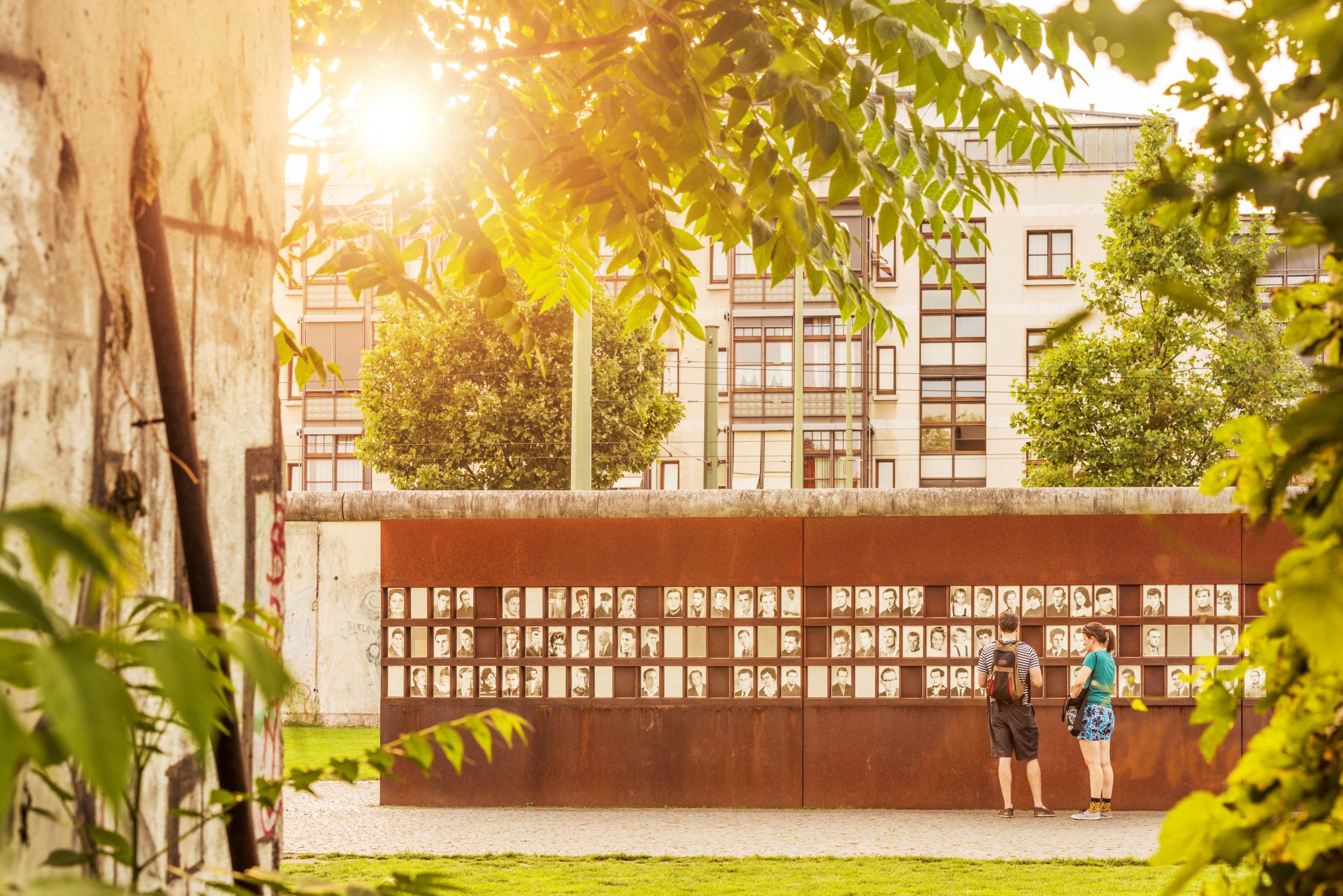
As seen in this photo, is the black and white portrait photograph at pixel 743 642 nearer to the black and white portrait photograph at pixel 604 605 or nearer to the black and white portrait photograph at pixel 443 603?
the black and white portrait photograph at pixel 604 605

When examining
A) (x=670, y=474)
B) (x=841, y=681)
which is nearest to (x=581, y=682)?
(x=841, y=681)

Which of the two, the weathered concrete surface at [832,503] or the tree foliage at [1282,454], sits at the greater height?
the tree foliage at [1282,454]

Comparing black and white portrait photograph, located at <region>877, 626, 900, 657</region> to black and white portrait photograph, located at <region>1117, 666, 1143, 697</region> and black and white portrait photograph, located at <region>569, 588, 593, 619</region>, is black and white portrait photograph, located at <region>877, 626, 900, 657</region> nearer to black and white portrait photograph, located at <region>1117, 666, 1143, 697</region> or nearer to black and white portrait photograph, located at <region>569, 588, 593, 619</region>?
black and white portrait photograph, located at <region>1117, 666, 1143, 697</region>

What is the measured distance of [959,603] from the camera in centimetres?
948

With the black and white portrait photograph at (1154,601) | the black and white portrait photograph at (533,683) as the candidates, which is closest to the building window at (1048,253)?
the black and white portrait photograph at (1154,601)

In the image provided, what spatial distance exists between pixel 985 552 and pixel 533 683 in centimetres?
378

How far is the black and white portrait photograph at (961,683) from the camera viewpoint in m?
9.48

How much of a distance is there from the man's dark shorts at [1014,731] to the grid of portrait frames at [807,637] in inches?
17.4

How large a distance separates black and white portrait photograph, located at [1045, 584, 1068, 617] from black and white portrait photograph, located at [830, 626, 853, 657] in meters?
1.58

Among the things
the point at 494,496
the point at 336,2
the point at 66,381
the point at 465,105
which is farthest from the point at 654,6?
the point at 494,496

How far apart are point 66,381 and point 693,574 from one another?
807 centimetres

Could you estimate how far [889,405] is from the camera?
1489 inches

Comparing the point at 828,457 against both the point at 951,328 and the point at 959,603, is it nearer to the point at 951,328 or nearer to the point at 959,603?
the point at 951,328

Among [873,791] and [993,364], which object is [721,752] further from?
[993,364]
